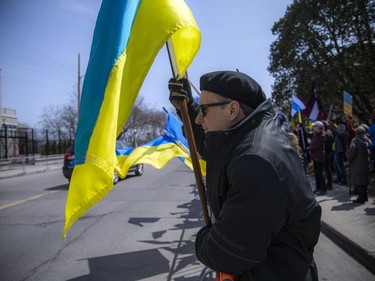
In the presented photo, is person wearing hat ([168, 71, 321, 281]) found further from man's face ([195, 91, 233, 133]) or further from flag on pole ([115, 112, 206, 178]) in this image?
flag on pole ([115, 112, 206, 178])

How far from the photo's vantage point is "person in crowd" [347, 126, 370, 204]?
7.55m

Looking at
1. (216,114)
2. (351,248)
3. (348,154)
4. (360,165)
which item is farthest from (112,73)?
(348,154)

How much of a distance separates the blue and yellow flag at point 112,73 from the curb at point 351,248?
3.78 metres

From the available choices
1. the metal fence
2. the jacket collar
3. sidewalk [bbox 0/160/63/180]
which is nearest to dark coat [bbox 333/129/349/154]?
the jacket collar

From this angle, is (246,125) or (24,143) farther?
(24,143)

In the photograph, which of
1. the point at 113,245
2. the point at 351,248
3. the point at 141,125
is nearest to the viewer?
the point at 351,248

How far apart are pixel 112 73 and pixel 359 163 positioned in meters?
7.36

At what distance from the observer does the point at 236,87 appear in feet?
5.80

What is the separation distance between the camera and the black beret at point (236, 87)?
1772mm

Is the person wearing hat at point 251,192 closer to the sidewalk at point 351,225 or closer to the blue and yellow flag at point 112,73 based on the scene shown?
the blue and yellow flag at point 112,73

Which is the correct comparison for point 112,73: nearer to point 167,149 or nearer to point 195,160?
point 195,160

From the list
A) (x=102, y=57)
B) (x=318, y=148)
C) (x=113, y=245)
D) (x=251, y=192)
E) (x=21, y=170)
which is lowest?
(x=21, y=170)

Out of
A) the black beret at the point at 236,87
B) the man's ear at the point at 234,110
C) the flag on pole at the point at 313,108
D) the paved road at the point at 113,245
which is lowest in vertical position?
the paved road at the point at 113,245

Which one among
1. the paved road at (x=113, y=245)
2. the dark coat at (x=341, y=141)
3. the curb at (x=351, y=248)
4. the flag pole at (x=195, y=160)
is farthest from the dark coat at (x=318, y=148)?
the flag pole at (x=195, y=160)
